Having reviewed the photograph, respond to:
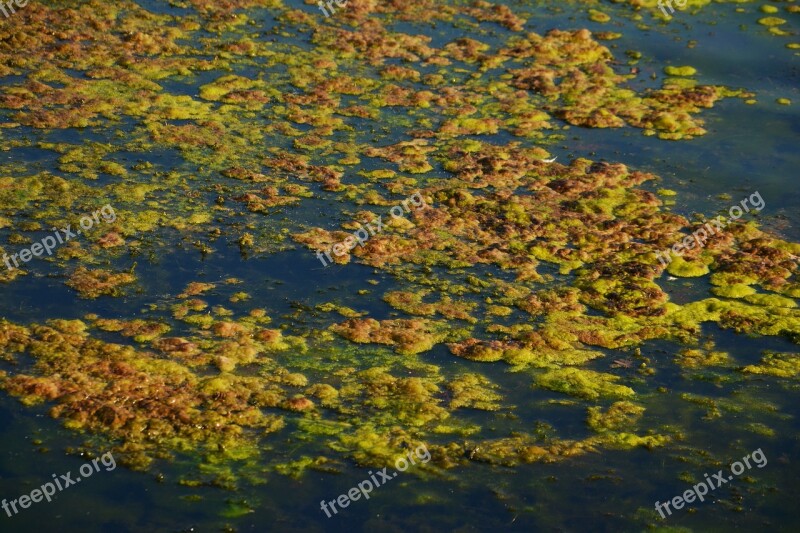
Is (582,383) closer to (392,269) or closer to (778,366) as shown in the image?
(778,366)

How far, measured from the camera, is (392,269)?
1021 cm

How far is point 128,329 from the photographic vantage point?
8.86 meters

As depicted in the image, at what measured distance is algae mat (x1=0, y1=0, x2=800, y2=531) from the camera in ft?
24.7

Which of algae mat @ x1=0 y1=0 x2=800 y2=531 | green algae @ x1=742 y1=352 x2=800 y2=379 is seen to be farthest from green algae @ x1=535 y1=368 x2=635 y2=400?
green algae @ x1=742 y1=352 x2=800 y2=379

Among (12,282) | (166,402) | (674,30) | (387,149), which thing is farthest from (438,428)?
(674,30)

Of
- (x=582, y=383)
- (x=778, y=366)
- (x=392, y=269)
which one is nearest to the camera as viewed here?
(x=582, y=383)

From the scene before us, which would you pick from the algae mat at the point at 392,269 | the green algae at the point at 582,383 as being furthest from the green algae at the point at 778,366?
the green algae at the point at 582,383

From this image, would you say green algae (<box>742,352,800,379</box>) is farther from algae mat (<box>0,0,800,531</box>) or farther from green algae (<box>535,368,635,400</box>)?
green algae (<box>535,368,635,400</box>)

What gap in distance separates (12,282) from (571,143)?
7208 millimetres

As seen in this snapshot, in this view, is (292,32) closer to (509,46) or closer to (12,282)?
(509,46)

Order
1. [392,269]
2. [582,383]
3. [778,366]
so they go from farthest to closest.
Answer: [392,269] < [778,366] < [582,383]

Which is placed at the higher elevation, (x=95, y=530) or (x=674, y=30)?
(x=674, y=30)

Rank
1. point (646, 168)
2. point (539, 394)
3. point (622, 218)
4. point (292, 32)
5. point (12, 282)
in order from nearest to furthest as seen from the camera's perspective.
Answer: point (539, 394), point (12, 282), point (622, 218), point (646, 168), point (292, 32)

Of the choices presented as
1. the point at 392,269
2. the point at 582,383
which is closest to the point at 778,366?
the point at 582,383
